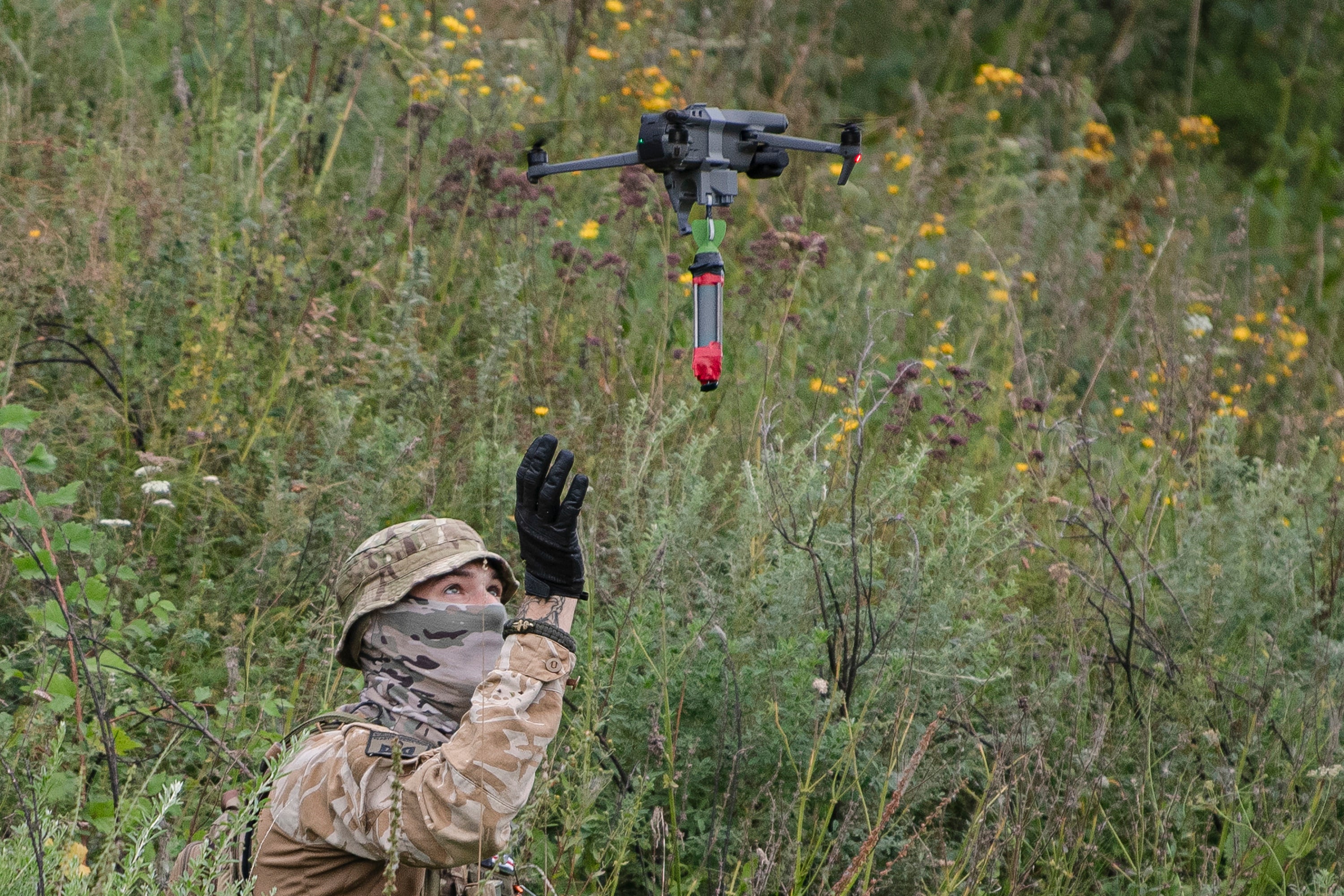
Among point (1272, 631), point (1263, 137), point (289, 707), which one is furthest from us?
point (1263, 137)


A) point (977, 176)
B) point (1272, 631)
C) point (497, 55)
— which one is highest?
point (497, 55)

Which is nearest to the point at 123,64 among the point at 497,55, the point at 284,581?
the point at 497,55

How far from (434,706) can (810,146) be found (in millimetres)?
1397

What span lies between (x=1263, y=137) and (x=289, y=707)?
8.74 metres

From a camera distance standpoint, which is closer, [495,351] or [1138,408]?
[495,351]

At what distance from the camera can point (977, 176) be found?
7.92 m

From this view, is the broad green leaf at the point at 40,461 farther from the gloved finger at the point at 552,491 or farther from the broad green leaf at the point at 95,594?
the gloved finger at the point at 552,491

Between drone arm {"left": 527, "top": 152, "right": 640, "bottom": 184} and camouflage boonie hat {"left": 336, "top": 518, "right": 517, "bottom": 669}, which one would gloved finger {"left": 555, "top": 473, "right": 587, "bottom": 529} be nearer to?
camouflage boonie hat {"left": 336, "top": 518, "right": 517, "bottom": 669}

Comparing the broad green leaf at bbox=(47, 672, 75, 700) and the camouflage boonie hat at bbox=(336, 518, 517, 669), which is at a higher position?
the camouflage boonie hat at bbox=(336, 518, 517, 669)

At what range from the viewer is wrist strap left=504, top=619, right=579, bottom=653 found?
8.85ft

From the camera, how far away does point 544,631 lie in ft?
8.84

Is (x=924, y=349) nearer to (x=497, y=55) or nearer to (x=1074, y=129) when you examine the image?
(x=497, y=55)

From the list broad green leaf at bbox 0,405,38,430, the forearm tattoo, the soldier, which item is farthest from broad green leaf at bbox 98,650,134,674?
the forearm tattoo

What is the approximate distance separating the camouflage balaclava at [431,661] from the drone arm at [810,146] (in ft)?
3.63
